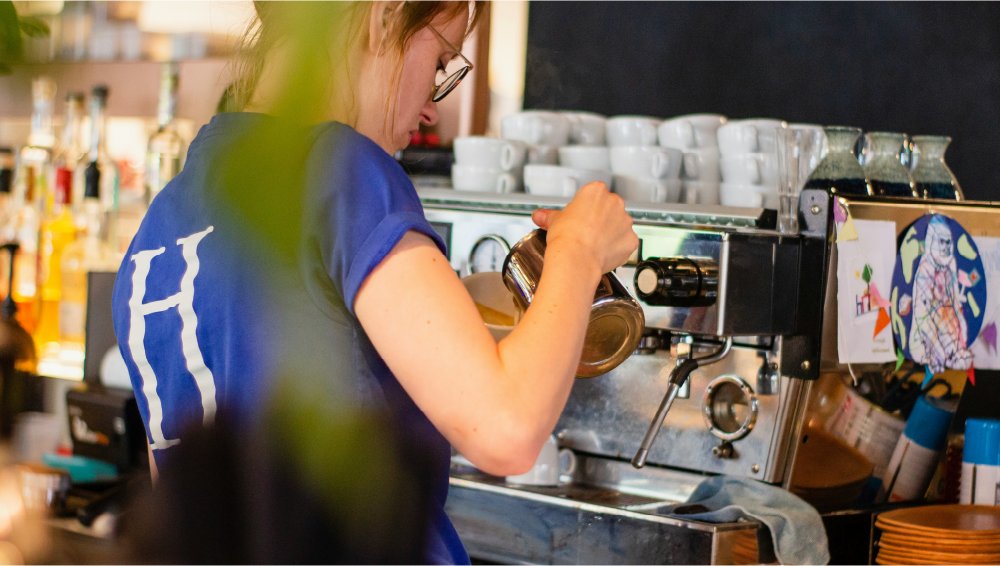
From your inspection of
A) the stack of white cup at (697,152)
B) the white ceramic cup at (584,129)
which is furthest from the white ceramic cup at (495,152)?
the stack of white cup at (697,152)

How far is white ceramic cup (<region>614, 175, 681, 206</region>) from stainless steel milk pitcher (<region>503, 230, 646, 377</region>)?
636 millimetres

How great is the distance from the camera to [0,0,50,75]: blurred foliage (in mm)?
165

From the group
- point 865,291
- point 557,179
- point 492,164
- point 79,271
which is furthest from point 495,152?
point 79,271

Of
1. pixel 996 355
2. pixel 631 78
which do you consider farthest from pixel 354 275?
pixel 631 78

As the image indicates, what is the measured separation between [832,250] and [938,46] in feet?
2.41

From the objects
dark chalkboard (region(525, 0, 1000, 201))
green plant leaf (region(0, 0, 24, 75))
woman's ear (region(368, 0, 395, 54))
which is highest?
dark chalkboard (region(525, 0, 1000, 201))

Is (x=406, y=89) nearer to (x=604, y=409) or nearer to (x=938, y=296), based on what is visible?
(x=604, y=409)

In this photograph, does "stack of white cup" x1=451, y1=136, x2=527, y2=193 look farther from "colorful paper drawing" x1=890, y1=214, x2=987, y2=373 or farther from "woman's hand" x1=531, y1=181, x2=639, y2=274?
"woman's hand" x1=531, y1=181, x2=639, y2=274

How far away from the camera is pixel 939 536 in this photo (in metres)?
1.13

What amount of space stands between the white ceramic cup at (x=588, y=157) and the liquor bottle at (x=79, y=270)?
3.27 ft

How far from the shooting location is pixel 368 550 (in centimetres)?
59

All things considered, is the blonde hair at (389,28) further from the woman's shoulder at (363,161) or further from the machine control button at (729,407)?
the machine control button at (729,407)

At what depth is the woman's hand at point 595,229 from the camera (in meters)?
0.68

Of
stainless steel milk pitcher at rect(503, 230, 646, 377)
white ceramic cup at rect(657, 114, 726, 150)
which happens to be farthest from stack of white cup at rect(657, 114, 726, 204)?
stainless steel milk pitcher at rect(503, 230, 646, 377)
